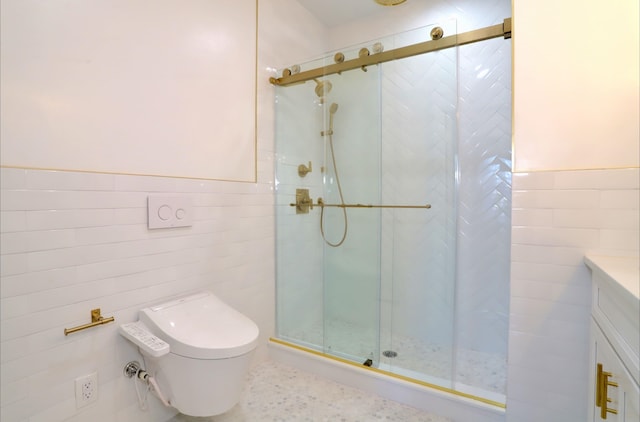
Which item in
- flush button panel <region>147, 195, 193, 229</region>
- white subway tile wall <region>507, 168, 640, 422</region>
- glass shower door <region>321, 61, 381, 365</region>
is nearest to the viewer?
white subway tile wall <region>507, 168, 640, 422</region>

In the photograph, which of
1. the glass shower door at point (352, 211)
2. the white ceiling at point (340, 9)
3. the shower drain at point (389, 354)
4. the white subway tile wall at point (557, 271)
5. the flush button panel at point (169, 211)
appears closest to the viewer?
the white subway tile wall at point (557, 271)

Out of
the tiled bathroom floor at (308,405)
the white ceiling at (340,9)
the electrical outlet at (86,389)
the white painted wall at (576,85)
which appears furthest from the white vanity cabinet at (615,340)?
the white ceiling at (340,9)

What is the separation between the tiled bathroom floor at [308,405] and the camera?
152cm

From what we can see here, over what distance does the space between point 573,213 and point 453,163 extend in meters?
0.93

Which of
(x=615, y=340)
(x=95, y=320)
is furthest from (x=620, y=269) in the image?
(x=95, y=320)

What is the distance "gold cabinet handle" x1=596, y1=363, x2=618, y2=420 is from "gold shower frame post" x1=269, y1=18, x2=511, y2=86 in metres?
1.40

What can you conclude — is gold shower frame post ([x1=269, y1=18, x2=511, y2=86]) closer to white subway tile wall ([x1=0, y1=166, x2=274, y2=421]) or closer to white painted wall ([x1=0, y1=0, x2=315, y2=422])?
white painted wall ([x1=0, y1=0, x2=315, y2=422])

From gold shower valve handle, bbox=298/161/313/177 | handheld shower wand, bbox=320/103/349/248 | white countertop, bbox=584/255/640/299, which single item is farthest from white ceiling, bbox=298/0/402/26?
white countertop, bbox=584/255/640/299

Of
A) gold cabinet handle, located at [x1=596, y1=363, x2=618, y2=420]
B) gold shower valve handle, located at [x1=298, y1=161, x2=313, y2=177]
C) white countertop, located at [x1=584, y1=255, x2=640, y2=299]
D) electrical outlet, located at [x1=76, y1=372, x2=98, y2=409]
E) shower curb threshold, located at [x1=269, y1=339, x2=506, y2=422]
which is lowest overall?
shower curb threshold, located at [x1=269, y1=339, x2=506, y2=422]

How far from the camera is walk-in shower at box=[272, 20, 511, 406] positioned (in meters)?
2.01

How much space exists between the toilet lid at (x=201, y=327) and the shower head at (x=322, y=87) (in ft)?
4.98

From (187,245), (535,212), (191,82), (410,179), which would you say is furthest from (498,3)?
(187,245)

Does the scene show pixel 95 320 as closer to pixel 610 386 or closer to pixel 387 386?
pixel 387 386

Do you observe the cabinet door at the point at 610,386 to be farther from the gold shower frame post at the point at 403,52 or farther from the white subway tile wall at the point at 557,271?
the gold shower frame post at the point at 403,52
